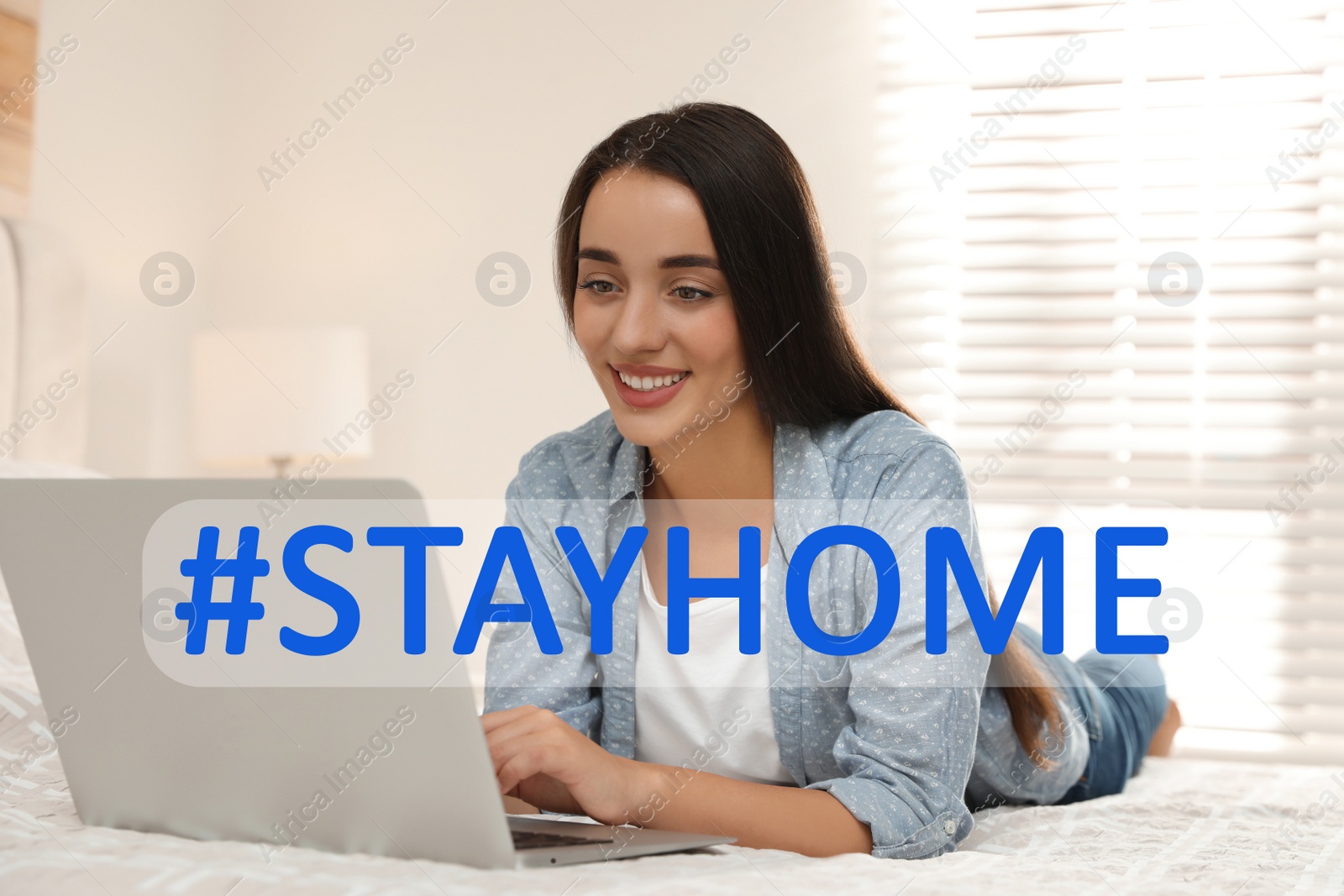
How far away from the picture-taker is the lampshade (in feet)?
7.61


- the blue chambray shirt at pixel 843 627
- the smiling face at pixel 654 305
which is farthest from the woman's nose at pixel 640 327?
the blue chambray shirt at pixel 843 627

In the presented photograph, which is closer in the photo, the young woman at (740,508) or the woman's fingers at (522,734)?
the woman's fingers at (522,734)

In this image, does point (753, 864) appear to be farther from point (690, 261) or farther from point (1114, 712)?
point (1114, 712)

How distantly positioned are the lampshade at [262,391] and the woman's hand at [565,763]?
1.64 metres

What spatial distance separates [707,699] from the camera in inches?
42.1

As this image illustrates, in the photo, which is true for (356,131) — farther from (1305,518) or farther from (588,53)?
(1305,518)

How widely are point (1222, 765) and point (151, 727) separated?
4.51ft

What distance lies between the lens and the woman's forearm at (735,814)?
0.83 meters

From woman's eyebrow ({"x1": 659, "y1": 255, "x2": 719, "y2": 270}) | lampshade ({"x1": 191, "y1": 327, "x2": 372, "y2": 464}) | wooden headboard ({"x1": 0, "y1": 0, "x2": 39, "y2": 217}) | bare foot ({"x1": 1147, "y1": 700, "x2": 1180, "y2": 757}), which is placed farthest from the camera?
lampshade ({"x1": 191, "y1": 327, "x2": 372, "y2": 464})

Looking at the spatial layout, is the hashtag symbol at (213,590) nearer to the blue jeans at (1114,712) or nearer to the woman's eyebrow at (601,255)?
the woman's eyebrow at (601,255)

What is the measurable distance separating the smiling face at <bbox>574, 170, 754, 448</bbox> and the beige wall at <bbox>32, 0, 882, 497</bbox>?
1.51m

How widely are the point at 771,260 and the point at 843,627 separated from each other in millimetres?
339

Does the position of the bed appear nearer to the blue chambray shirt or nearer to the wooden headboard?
the blue chambray shirt

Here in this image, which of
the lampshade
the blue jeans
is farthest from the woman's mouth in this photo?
the lampshade
